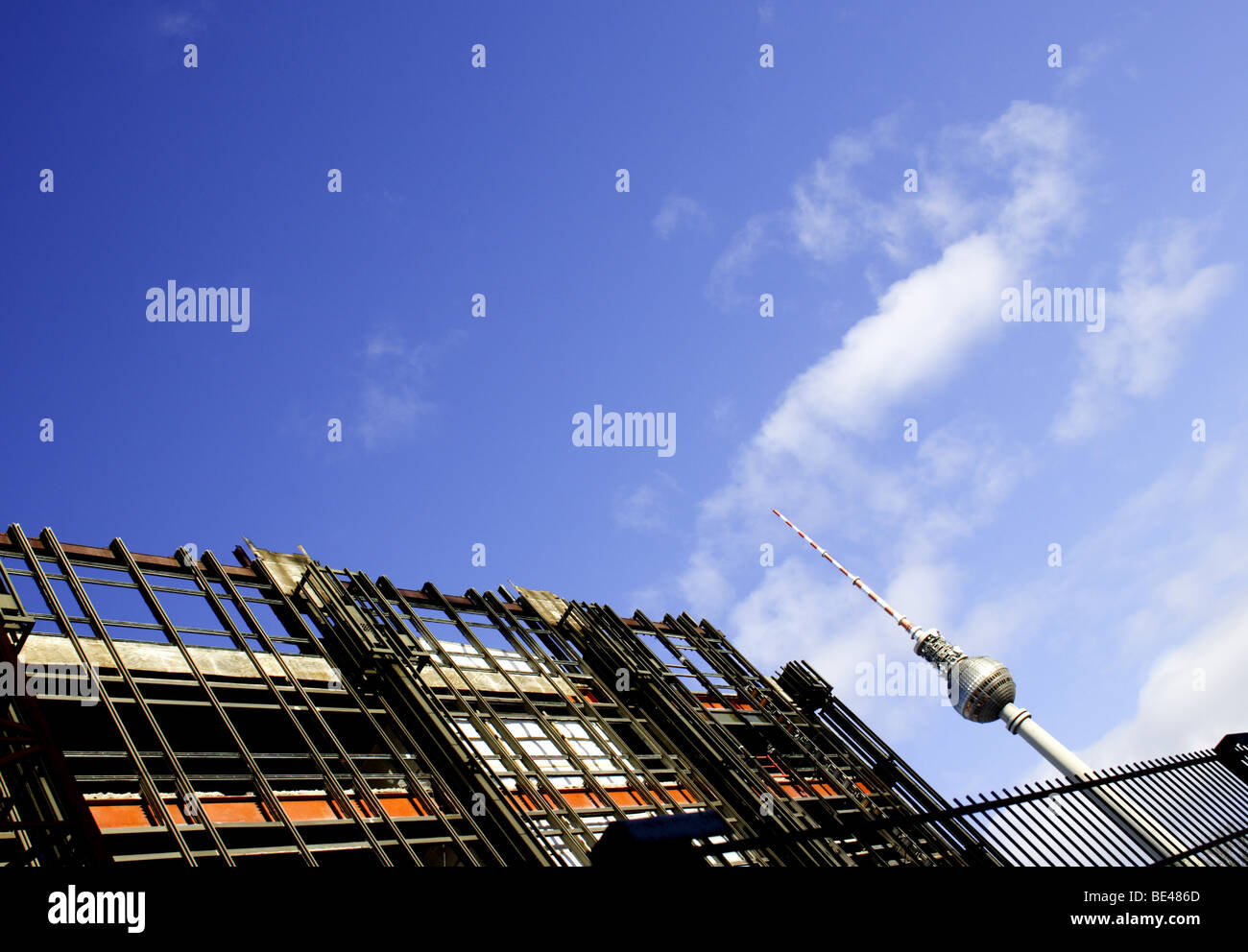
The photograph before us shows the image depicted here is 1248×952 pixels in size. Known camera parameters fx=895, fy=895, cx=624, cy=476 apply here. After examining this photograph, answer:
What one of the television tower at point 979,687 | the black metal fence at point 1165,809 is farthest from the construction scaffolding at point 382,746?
the television tower at point 979,687

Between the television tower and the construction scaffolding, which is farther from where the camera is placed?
the television tower

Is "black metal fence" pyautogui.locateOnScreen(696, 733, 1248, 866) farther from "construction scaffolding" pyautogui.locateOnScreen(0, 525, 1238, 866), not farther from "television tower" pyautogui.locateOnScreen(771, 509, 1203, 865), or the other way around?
"television tower" pyautogui.locateOnScreen(771, 509, 1203, 865)

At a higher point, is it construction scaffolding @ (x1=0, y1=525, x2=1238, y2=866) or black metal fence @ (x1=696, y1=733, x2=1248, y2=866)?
construction scaffolding @ (x1=0, y1=525, x2=1238, y2=866)

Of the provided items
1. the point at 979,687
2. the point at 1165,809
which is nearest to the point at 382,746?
the point at 1165,809

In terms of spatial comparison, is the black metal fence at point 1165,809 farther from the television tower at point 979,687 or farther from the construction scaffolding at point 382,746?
the television tower at point 979,687

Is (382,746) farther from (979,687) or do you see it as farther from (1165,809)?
(979,687)

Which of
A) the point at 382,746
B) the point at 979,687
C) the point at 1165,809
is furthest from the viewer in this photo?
the point at 979,687

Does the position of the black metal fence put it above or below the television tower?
below

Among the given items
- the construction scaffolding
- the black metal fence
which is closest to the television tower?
the construction scaffolding

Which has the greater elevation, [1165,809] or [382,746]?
[382,746]
